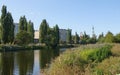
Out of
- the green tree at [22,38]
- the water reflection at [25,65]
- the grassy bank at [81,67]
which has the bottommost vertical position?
the water reflection at [25,65]

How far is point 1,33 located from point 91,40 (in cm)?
7019

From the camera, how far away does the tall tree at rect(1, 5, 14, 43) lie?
249ft

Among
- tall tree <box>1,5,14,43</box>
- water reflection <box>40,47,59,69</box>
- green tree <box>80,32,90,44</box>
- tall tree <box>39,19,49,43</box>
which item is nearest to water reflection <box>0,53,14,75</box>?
water reflection <box>40,47,59,69</box>

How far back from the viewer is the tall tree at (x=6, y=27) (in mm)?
75938

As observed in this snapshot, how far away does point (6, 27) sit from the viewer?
7706cm

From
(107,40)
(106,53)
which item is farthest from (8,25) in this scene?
(106,53)

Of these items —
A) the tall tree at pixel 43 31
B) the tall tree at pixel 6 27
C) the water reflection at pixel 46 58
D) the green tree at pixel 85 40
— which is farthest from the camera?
the green tree at pixel 85 40

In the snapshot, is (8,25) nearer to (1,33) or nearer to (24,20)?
(1,33)

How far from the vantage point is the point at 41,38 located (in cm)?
10800

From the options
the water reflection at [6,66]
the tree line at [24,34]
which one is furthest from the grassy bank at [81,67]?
the tree line at [24,34]

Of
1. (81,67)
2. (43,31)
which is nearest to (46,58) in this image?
(81,67)

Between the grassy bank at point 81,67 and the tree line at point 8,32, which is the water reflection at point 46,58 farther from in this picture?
the tree line at point 8,32

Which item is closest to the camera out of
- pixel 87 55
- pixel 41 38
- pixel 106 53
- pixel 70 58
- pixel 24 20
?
pixel 70 58

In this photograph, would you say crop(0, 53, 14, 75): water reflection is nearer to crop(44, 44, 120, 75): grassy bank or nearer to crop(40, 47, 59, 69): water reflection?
crop(40, 47, 59, 69): water reflection
